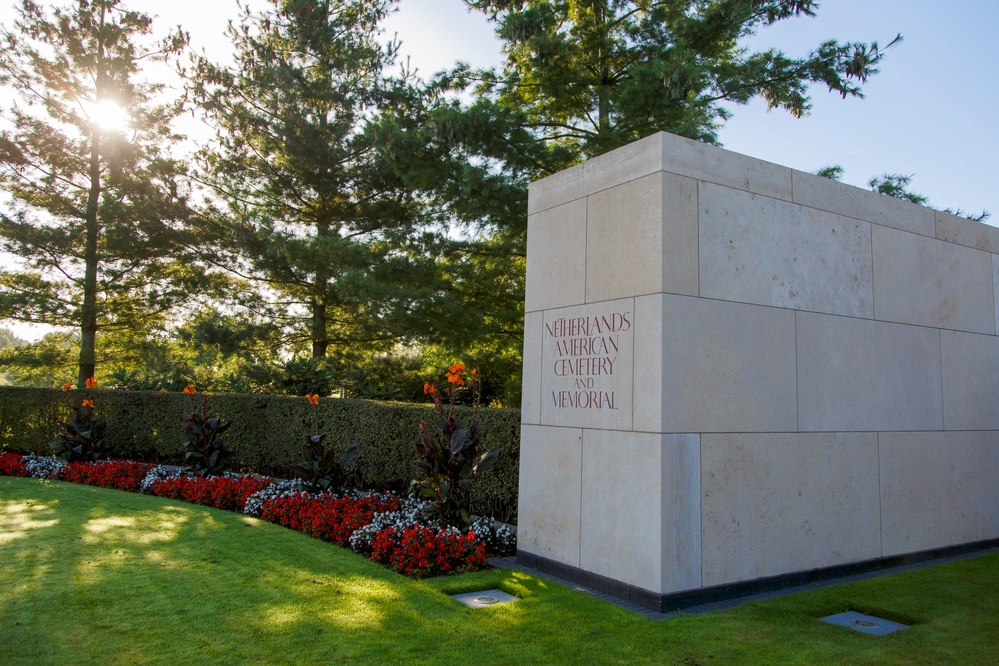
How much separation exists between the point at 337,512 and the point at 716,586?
399 centimetres

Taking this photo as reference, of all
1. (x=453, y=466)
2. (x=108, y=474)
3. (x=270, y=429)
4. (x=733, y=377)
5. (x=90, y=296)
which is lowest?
(x=108, y=474)

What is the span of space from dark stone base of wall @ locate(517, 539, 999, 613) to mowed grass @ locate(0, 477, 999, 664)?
0.20m

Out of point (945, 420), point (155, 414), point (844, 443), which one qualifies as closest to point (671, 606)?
point (844, 443)

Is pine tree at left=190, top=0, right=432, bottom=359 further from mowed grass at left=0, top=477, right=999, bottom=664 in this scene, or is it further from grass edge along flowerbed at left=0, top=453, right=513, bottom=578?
mowed grass at left=0, top=477, right=999, bottom=664

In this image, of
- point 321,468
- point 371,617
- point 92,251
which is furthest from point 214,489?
point 92,251

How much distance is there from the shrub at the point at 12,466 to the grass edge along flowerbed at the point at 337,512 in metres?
0.06

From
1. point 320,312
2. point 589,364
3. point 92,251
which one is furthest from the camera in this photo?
point 92,251

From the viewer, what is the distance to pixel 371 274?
14.0 metres

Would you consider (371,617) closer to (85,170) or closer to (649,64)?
(649,64)

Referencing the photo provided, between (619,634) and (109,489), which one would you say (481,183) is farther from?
(619,634)

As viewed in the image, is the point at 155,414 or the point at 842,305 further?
the point at 155,414

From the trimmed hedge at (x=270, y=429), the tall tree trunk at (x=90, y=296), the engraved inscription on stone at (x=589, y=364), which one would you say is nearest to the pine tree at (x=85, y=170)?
the tall tree trunk at (x=90, y=296)

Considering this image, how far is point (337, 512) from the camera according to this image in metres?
7.44

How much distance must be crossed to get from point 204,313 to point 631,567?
53.3 feet
